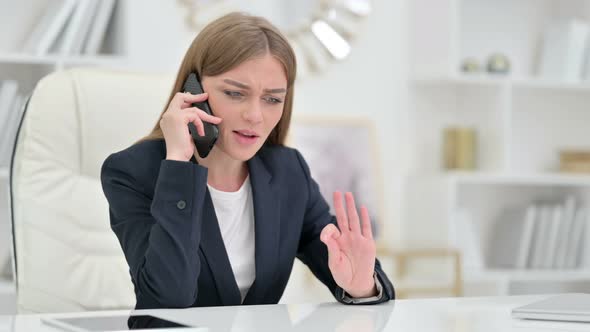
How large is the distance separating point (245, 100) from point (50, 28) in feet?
5.08

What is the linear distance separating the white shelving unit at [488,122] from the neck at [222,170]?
A: 1953 millimetres

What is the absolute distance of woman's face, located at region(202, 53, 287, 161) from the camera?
64.7 inches

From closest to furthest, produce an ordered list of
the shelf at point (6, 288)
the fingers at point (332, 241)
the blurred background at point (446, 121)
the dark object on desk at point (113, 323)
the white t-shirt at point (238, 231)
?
the dark object on desk at point (113, 323)
the fingers at point (332, 241)
the white t-shirt at point (238, 231)
the shelf at point (6, 288)
the blurred background at point (446, 121)

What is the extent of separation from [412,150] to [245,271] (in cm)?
218

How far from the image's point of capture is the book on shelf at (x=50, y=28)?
9.75ft

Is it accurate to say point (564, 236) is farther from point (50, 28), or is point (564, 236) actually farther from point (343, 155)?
point (50, 28)

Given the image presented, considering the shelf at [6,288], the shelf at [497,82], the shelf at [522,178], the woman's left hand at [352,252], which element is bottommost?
the shelf at [522,178]

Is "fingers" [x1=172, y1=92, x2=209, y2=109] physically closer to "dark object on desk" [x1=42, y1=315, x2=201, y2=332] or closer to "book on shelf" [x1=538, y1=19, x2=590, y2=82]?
"dark object on desk" [x1=42, y1=315, x2=201, y2=332]

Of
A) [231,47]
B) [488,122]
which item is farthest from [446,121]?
[231,47]

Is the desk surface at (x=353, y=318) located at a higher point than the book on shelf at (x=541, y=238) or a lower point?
higher

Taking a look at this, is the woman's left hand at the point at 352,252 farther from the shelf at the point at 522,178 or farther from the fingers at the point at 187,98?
the shelf at the point at 522,178

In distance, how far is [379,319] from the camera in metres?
1.29

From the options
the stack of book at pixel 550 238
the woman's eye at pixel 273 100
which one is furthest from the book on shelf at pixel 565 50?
the woman's eye at pixel 273 100

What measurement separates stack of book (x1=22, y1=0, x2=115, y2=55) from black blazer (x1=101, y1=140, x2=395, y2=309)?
1.39m
